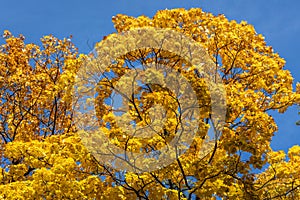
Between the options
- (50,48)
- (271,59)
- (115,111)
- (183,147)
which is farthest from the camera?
(50,48)

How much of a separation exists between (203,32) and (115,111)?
168 inches

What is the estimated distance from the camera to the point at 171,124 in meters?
13.5

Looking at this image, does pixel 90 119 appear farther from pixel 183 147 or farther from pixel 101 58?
pixel 183 147

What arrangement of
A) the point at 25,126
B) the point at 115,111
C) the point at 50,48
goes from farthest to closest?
Answer: the point at 50,48 → the point at 25,126 → the point at 115,111

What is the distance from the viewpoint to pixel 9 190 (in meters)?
12.7

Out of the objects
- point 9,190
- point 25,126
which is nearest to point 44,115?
point 25,126

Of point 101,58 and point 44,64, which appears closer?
point 101,58

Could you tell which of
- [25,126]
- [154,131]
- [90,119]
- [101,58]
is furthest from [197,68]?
[25,126]

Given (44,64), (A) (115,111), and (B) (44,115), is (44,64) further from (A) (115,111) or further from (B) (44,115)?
(A) (115,111)

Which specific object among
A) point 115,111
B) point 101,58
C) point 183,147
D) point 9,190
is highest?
point 101,58

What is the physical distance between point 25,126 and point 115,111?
25.3 ft

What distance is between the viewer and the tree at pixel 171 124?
43.3 ft

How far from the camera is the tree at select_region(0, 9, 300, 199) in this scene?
Answer: 13203mm

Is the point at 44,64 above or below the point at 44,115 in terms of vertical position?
above
